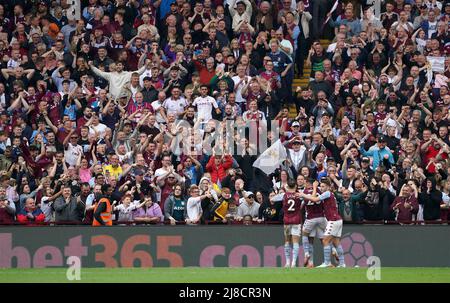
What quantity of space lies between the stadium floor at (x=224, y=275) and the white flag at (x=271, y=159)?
3069 millimetres

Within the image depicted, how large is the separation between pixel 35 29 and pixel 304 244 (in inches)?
404

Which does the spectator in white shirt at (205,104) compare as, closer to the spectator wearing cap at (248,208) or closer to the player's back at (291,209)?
the spectator wearing cap at (248,208)

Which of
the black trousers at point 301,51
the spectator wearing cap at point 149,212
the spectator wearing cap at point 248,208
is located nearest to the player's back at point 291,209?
the spectator wearing cap at point 248,208

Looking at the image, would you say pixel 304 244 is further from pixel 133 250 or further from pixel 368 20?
pixel 368 20

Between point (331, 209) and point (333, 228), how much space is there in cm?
40

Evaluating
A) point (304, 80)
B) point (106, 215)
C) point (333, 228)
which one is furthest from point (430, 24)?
point (106, 215)

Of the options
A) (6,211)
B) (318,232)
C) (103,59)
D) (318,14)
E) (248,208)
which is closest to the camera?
(318,232)

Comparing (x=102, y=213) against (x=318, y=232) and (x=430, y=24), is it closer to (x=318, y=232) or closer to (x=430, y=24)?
(x=318, y=232)

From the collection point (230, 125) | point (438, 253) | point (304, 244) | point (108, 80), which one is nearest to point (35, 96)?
point (108, 80)

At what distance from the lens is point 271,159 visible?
32.2 m

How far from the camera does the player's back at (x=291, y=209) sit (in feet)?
96.9

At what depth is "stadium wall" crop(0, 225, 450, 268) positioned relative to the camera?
30.7 metres

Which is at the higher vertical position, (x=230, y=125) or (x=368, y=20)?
(x=368, y=20)
